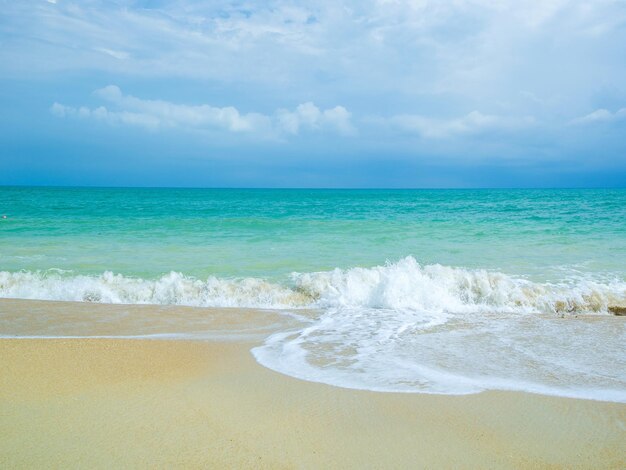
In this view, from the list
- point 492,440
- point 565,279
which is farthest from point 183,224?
point 492,440

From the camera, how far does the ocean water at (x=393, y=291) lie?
17.1 feet

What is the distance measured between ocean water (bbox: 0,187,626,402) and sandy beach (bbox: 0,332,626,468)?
18.4 inches

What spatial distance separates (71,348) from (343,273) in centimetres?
674

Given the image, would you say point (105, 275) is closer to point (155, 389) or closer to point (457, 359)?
point (155, 389)

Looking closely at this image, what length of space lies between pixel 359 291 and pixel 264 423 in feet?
19.4

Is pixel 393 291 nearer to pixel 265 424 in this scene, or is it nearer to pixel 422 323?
pixel 422 323

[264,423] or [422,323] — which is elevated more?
[264,423]

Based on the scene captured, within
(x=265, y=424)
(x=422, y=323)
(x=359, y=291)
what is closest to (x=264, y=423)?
(x=265, y=424)

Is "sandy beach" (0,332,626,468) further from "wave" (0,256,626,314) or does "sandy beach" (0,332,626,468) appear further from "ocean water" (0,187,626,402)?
"wave" (0,256,626,314)

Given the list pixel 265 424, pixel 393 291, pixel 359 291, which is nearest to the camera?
pixel 265 424

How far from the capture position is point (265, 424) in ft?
12.1

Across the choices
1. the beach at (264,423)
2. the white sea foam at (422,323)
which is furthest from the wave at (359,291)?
the beach at (264,423)

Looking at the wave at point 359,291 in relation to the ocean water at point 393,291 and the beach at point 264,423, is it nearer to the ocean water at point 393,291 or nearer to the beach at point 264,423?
the ocean water at point 393,291

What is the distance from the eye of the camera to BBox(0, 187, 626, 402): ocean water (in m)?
5.20
